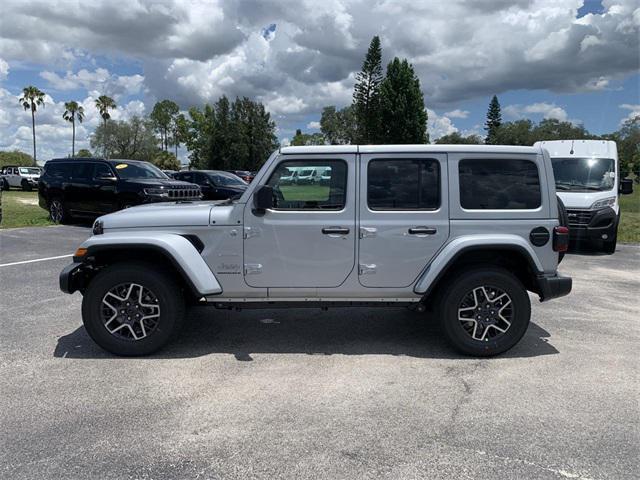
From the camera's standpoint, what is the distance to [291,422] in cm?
329

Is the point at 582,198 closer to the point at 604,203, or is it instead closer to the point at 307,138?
the point at 604,203

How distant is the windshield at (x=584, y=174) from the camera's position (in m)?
10.7

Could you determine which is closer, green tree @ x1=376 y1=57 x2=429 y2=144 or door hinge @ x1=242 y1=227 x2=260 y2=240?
door hinge @ x1=242 y1=227 x2=260 y2=240

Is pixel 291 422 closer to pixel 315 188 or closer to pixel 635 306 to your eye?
pixel 315 188

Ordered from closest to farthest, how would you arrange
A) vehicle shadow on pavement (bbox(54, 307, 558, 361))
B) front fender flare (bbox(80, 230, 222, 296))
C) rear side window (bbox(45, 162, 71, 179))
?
front fender flare (bbox(80, 230, 222, 296))
vehicle shadow on pavement (bbox(54, 307, 558, 361))
rear side window (bbox(45, 162, 71, 179))

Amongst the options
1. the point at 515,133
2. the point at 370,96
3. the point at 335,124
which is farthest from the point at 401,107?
the point at 335,124

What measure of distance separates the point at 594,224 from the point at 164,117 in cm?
8592

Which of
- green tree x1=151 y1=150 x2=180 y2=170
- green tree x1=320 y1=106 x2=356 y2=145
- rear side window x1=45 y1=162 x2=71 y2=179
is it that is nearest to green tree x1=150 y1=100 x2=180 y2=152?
green tree x1=151 y1=150 x2=180 y2=170

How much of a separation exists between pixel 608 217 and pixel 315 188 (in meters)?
8.07

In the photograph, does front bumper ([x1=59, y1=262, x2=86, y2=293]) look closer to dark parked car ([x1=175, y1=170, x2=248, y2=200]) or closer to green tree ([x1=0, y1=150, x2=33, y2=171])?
dark parked car ([x1=175, y1=170, x2=248, y2=200])

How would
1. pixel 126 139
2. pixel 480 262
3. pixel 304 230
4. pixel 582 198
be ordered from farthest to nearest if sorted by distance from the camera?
pixel 126 139, pixel 582 198, pixel 480 262, pixel 304 230

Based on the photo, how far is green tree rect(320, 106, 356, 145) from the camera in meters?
102

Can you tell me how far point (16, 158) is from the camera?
247ft

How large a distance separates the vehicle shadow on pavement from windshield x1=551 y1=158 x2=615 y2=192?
6613 millimetres
